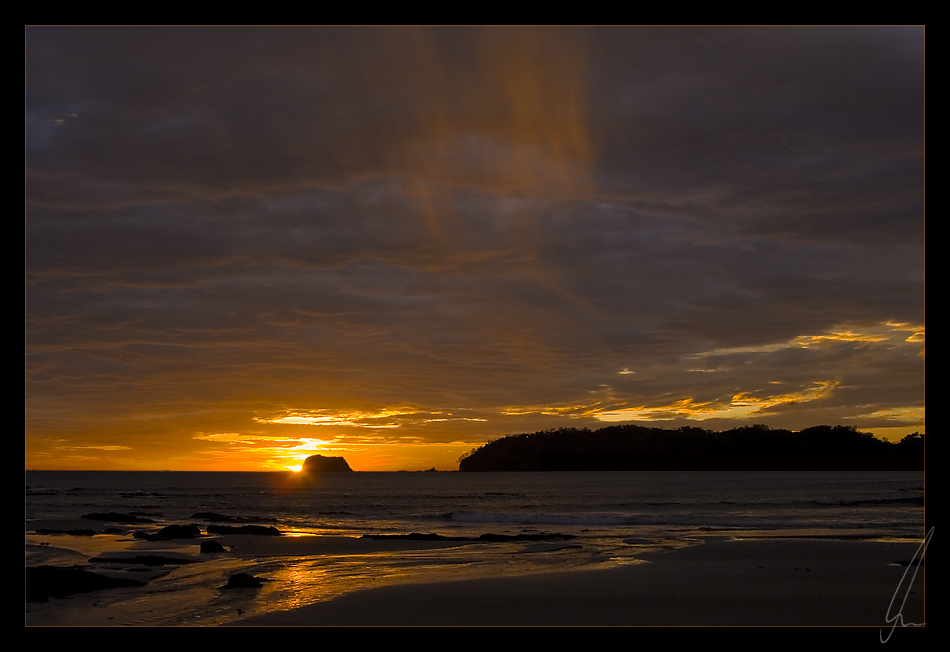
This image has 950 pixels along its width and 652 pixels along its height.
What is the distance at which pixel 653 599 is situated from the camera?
16.3 meters

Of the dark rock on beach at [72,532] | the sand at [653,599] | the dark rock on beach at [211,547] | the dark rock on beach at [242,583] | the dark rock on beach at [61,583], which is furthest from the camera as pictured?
the dark rock on beach at [72,532]

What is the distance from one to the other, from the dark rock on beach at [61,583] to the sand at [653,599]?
6.16 metres

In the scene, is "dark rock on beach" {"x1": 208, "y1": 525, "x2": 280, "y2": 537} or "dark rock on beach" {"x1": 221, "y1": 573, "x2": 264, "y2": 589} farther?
"dark rock on beach" {"x1": 208, "y1": 525, "x2": 280, "y2": 537}

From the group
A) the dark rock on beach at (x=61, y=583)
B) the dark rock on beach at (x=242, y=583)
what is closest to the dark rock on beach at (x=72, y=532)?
the dark rock on beach at (x=61, y=583)

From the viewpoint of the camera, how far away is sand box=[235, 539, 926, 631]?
1395 centimetres

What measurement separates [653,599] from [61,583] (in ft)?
47.3

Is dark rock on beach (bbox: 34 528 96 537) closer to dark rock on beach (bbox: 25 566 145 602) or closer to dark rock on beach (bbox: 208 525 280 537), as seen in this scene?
dark rock on beach (bbox: 208 525 280 537)

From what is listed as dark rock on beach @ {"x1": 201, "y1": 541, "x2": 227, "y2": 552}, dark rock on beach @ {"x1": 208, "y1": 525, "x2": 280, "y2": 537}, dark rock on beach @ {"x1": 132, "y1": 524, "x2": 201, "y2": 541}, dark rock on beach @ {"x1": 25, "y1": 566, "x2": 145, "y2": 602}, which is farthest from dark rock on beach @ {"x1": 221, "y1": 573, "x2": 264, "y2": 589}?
dark rock on beach @ {"x1": 208, "y1": 525, "x2": 280, "y2": 537}

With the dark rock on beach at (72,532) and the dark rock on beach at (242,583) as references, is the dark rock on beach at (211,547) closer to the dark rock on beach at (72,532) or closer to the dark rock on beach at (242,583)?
the dark rock on beach at (242,583)

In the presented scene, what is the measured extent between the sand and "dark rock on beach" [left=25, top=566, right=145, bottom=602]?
20.2 feet

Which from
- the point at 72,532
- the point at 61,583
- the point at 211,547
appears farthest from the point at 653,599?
the point at 72,532

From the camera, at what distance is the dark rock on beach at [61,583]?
16.5 meters
